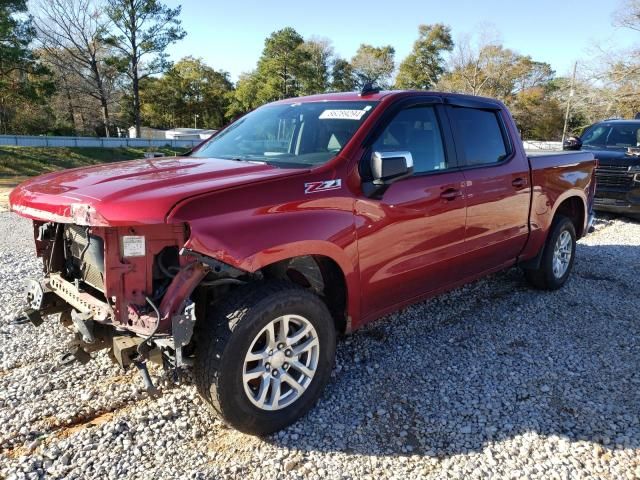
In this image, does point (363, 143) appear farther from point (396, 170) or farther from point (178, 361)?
point (178, 361)

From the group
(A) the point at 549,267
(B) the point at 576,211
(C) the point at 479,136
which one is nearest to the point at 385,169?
(C) the point at 479,136

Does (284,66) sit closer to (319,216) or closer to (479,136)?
(479,136)

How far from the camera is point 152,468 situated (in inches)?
101

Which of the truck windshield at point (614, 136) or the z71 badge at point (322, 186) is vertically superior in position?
the truck windshield at point (614, 136)

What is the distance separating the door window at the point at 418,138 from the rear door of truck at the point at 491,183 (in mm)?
227

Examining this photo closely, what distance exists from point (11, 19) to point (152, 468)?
92.3 feet

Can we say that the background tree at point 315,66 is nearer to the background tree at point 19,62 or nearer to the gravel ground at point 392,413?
the background tree at point 19,62

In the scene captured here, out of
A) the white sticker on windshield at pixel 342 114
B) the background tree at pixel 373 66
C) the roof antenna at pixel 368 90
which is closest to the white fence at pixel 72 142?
the roof antenna at pixel 368 90

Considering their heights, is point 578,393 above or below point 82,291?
below

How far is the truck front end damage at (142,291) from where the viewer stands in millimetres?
2484

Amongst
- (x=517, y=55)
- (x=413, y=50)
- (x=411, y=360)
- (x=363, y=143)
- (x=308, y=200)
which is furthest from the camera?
(x=413, y=50)

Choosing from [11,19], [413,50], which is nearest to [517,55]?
[413,50]

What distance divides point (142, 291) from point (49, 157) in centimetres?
2340

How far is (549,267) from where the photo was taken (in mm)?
5094
